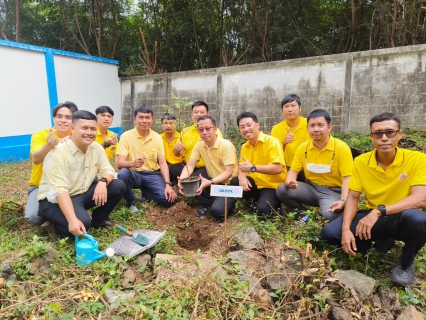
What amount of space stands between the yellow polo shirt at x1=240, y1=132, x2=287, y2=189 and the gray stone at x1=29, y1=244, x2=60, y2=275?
8.20 feet

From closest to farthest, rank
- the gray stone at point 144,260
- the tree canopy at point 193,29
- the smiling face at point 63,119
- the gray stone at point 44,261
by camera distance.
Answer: the gray stone at point 44,261 < the gray stone at point 144,260 < the smiling face at point 63,119 < the tree canopy at point 193,29

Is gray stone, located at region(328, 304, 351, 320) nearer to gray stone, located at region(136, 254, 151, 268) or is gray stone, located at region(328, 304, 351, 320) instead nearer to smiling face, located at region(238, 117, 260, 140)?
gray stone, located at region(136, 254, 151, 268)

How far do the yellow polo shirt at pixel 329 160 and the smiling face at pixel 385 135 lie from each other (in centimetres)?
80

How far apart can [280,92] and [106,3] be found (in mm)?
8375

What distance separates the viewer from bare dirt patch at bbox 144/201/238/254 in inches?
136

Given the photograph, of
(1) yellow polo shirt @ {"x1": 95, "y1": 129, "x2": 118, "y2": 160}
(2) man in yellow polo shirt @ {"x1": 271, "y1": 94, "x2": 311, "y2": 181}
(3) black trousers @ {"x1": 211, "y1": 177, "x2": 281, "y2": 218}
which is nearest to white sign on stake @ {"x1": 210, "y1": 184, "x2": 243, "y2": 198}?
(3) black trousers @ {"x1": 211, "y1": 177, "x2": 281, "y2": 218}

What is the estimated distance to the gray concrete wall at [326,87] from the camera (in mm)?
6645

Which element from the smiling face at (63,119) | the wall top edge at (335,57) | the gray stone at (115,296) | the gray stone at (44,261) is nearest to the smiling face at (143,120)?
the smiling face at (63,119)

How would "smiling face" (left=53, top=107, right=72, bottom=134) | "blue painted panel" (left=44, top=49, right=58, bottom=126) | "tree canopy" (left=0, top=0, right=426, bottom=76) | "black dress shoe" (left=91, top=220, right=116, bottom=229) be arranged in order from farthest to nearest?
"tree canopy" (left=0, top=0, right=426, bottom=76), "blue painted panel" (left=44, top=49, right=58, bottom=126), "black dress shoe" (left=91, top=220, right=116, bottom=229), "smiling face" (left=53, top=107, right=72, bottom=134)

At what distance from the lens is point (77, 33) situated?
12.8 m

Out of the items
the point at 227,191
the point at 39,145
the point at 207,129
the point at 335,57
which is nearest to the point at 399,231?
the point at 227,191

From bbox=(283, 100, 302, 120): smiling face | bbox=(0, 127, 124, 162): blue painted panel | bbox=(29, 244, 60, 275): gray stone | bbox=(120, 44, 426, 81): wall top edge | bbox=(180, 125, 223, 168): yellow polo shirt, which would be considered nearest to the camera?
bbox=(29, 244, 60, 275): gray stone

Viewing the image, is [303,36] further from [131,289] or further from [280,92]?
[131,289]

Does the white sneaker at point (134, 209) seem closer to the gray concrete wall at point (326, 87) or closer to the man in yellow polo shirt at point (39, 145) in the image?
the man in yellow polo shirt at point (39, 145)
